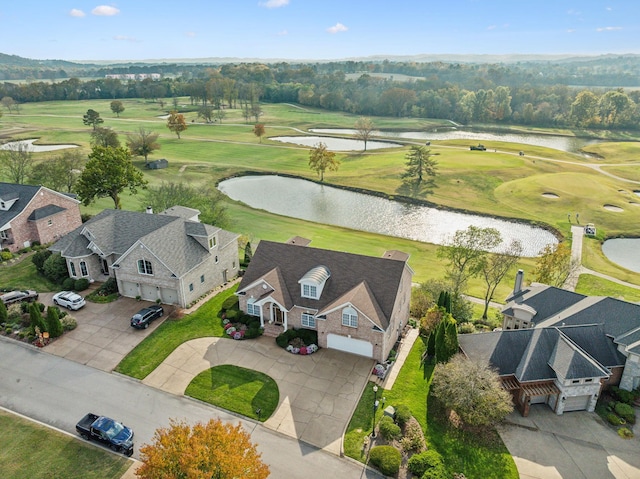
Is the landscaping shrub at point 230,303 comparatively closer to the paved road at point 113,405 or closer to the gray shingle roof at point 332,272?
the gray shingle roof at point 332,272

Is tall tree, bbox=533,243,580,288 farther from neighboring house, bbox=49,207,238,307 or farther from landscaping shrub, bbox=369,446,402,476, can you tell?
neighboring house, bbox=49,207,238,307

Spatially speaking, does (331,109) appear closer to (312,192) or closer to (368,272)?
(312,192)

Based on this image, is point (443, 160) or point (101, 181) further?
point (443, 160)

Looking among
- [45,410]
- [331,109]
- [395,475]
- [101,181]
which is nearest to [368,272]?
[395,475]

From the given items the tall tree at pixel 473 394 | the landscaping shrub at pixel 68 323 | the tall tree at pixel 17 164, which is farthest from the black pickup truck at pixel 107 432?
the tall tree at pixel 17 164

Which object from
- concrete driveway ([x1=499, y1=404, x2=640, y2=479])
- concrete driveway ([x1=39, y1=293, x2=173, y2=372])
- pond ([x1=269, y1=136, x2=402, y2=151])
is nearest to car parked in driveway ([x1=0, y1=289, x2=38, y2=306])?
Answer: concrete driveway ([x1=39, y1=293, x2=173, y2=372])
